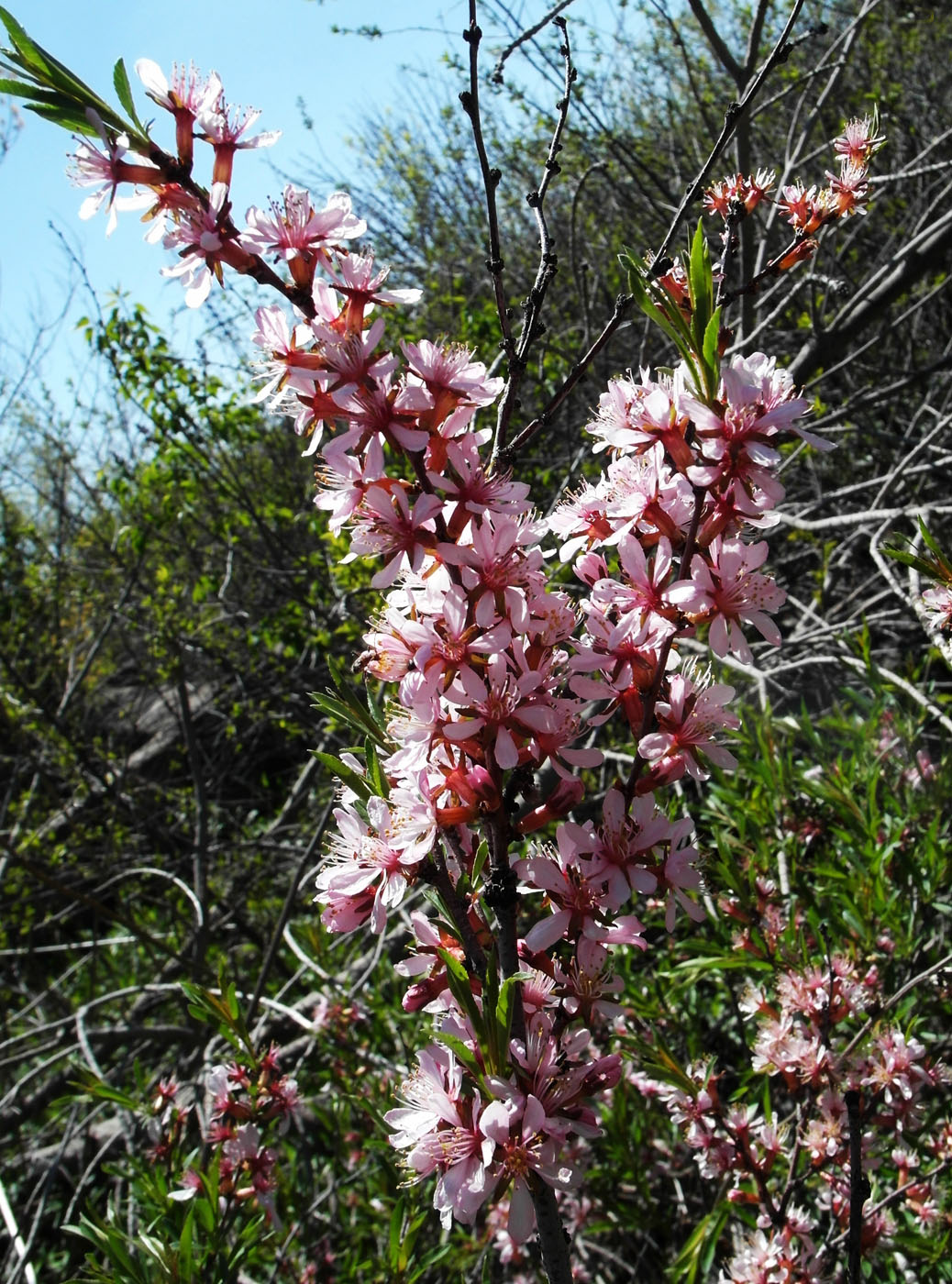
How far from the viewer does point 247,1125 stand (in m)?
1.91

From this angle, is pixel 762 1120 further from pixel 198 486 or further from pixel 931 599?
pixel 198 486

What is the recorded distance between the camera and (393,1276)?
150 centimetres

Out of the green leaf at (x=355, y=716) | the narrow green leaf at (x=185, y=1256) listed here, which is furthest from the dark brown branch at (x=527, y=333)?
the narrow green leaf at (x=185, y=1256)

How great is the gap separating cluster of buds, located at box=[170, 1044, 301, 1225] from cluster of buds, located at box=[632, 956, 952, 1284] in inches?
34.0

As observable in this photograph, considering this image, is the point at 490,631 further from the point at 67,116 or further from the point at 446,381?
the point at 67,116

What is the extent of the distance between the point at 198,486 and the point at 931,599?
423 cm

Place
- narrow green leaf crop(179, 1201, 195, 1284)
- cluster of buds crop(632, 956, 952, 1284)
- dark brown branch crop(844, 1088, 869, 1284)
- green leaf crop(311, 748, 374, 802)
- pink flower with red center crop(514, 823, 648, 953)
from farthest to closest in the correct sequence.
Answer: cluster of buds crop(632, 956, 952, 1284), narrow green leaf crop(179, 1201, 195, 1284), dark brown branch crop(844, 1088, 869, 1284), green leaf crop(311, 748, 374, 802), pink flower with red center crop(514, 823, 648, 953)

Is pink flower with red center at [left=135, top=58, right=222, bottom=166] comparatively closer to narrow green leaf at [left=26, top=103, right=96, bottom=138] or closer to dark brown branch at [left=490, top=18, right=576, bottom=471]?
narrow green leaf at [left=26, top=103, right=96, bottom=138]

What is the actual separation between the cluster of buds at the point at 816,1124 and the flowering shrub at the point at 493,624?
33.8 inches

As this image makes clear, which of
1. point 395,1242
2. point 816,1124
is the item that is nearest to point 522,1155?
point 395,1242

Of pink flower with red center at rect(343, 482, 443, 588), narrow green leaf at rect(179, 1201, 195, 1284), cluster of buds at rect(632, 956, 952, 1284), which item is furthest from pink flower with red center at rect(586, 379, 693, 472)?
narrow green leaf at rect(179, 1201, 195, 1284)

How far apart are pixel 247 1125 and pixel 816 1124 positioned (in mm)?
1207

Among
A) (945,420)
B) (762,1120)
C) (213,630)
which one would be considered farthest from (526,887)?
(213,630)

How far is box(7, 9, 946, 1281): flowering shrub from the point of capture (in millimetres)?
975
